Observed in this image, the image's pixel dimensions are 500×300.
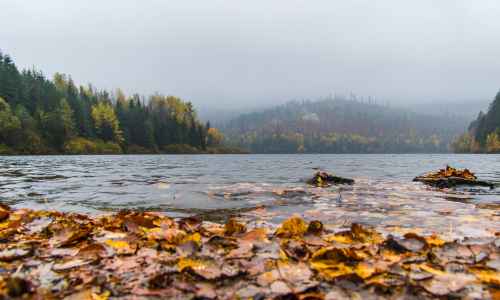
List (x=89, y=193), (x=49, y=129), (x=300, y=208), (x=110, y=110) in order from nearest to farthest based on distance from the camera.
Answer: (x=300, y=208)
(x=89, y=193)
(x=49, y=129)
(x=110, y=110)

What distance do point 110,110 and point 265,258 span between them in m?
137

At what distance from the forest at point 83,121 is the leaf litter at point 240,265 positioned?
331ft

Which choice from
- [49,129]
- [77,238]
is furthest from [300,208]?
[49,129]

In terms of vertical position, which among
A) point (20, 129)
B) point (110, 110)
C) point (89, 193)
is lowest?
point (89, 193)

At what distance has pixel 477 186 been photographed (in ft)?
59.3

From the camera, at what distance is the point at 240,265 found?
4617 mm

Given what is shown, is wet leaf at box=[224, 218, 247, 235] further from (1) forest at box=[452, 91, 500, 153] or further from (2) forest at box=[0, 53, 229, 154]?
(1) forest at box=[452, 91, 500, 153]

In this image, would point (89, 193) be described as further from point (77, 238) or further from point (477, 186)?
point (477, 186)

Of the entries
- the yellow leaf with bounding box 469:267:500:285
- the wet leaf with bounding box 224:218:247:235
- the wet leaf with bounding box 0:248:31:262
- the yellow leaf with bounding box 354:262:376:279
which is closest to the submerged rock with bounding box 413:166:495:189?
the yellow leaf with bounding box 469:267:500:285

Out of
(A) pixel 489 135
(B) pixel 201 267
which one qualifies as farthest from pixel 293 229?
(A) pixel 489 135

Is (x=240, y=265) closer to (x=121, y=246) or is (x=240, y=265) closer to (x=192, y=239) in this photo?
(x=192, y=239)

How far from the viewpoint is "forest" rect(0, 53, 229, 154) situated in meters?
92.2

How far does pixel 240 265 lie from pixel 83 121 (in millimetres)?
130437

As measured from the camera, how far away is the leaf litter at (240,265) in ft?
12.4
